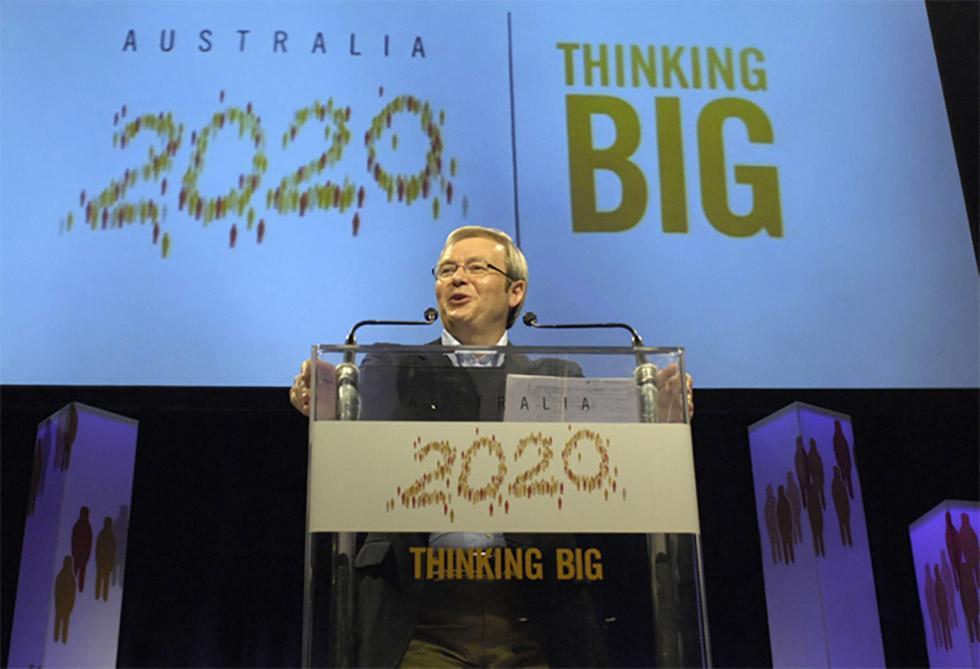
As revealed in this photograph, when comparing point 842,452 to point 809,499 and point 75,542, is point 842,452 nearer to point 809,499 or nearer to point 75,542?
point 809,499

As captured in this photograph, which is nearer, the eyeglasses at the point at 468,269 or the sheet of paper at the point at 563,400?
the sheet of paper at the point at 563,400

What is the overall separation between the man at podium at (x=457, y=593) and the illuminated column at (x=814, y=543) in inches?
72.6

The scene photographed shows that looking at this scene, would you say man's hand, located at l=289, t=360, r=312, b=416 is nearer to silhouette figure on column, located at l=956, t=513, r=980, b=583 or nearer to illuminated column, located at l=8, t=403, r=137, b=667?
illuminated column, located at l=8, t=403, r=137, b=667

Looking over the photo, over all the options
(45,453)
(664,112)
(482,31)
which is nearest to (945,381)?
(664,112)

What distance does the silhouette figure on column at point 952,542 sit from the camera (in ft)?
10.5

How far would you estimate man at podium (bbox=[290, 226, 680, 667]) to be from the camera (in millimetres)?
1521

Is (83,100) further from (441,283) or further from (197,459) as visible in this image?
(441,283)

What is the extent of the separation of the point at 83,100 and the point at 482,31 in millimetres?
1291

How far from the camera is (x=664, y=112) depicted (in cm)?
361

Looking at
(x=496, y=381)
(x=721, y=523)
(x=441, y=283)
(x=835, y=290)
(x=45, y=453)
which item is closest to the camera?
(x=496, y=381)

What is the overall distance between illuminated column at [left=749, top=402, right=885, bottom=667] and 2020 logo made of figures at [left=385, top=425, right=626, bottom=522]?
1.86 metres

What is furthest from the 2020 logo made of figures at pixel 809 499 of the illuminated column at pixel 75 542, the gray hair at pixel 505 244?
the illuminated column at pixel 75 542

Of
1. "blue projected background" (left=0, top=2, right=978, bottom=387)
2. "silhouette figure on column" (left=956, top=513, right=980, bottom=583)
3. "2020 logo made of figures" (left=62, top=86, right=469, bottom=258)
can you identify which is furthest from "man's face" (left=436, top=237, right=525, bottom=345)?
"silhouette figure on column" (left=956, top=513, right=980, bottom=583)

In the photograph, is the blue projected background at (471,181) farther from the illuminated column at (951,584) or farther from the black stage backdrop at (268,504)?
the illuminated column at (951,584)
